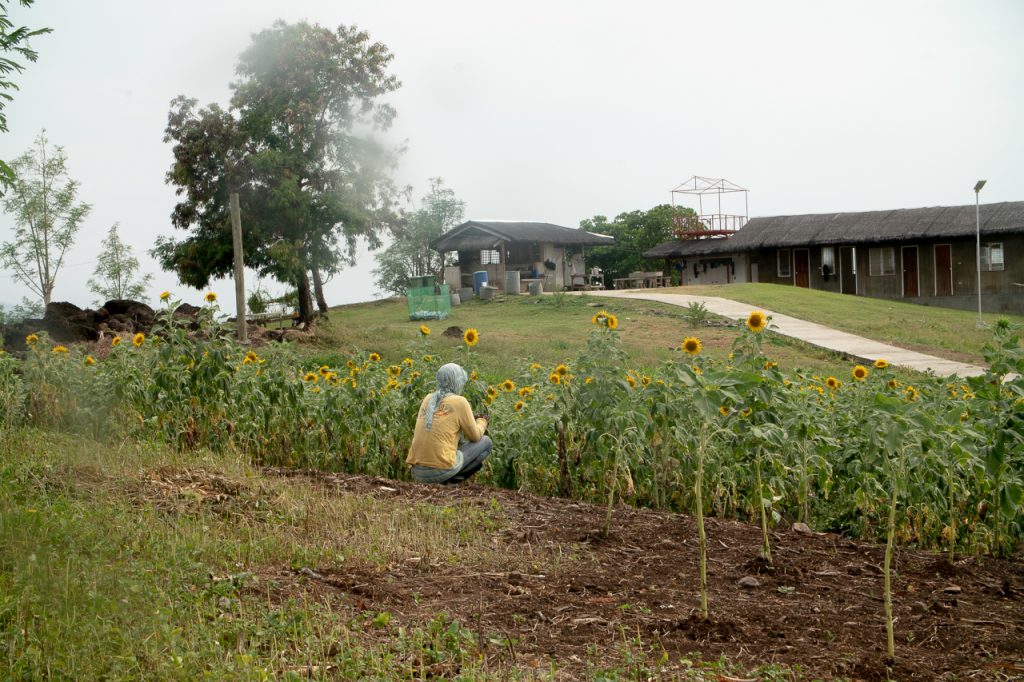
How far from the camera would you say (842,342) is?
2038 cm

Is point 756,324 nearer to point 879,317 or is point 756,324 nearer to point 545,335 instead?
point 545,335

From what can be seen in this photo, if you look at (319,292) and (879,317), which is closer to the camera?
(879,317)

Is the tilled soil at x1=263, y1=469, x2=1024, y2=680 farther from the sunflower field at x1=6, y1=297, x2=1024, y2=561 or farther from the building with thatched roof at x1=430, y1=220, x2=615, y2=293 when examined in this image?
the building with thatched roof at x1=430, y1=220, x2=615, y2=293

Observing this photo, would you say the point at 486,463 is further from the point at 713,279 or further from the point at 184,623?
the point at 713,279

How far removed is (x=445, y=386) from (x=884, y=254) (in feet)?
110

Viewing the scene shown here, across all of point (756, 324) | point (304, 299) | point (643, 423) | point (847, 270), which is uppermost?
point (847, 270)

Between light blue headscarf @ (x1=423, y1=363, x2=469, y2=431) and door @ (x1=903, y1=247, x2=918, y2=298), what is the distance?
108 feet

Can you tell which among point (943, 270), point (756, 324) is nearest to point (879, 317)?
point (943, 270)

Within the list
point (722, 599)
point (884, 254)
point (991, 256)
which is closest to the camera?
point (722, 599)

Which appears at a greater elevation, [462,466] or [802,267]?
[802,267]

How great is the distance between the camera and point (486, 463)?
23.8 ft

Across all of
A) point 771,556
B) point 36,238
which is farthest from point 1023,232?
point 771,556

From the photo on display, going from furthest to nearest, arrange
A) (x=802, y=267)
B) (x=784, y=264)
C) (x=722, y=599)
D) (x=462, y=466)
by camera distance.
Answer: (x=784, y=264)
(x=802, y=267)
(x=462, y=466)
(x=722, y=599)

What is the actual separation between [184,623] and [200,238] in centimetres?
2574
